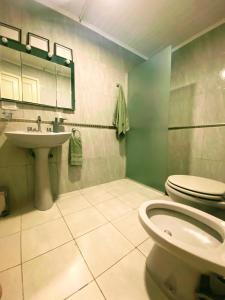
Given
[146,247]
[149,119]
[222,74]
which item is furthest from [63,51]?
[146,247]

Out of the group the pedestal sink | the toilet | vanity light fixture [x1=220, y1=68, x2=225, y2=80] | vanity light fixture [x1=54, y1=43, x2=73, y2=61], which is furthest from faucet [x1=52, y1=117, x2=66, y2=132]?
vanity light fixture [x1=220, y1=68, x2=225, y2=80]

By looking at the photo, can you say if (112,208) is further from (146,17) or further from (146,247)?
(146,17)

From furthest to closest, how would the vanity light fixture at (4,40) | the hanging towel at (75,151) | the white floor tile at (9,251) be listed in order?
1. the hanging towel at (75,151)
2. the vanity light fixture at (4,40)
3. the white floor tile at (9,251)

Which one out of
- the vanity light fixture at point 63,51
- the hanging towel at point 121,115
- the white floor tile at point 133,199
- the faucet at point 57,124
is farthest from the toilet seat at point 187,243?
the vanity light fixture at point 63,51

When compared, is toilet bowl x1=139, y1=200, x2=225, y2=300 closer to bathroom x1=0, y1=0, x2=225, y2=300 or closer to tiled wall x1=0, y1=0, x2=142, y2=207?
bathroom x1=0, y1=0, x2=225, y2=300

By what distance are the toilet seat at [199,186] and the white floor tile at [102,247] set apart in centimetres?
59

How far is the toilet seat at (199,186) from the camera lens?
0.92 metres

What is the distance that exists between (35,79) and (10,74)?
0.71ft

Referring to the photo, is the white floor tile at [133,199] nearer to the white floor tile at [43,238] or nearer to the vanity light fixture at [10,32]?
the white floor tile at [43,238]

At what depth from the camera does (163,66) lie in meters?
1.56

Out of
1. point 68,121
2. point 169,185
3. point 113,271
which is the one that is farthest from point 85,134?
point 113,271

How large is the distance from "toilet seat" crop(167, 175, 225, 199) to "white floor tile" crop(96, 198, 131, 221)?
56 cm

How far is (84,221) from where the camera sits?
1175 millimetres

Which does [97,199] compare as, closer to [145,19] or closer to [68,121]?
[68,121]
